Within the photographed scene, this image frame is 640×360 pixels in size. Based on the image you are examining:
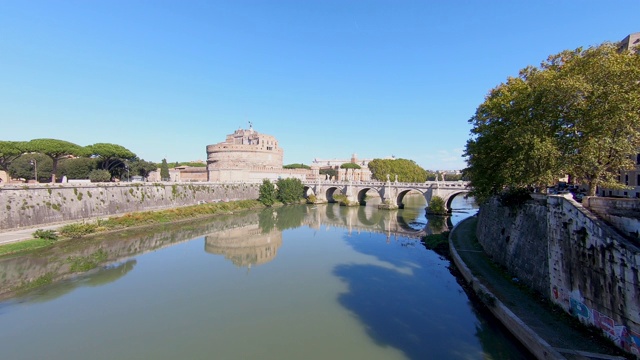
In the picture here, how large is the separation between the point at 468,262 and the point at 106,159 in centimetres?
3659

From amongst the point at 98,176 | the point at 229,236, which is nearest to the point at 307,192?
the point at 98,176

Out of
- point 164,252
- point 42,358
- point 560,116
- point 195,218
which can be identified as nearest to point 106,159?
point 195,218

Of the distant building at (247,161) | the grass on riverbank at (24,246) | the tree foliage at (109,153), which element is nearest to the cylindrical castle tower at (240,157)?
the distant building at (247,161)

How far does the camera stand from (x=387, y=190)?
38.7 m

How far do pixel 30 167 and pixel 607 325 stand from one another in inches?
1834

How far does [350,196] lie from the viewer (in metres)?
43.7

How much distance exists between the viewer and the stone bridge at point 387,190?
3325 centimetres

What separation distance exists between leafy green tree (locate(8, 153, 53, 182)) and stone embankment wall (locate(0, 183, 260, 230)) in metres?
14.8

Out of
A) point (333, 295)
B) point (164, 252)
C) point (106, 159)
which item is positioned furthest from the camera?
point (106, 159)

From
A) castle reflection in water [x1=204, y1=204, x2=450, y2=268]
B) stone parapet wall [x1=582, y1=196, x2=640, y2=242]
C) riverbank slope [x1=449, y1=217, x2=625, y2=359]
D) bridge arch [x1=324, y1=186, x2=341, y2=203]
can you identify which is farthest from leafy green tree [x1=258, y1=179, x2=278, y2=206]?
stone parapet wall [x1=582, y1=196, x2=640, y2=242]

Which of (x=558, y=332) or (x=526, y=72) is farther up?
(x=526, y=72)

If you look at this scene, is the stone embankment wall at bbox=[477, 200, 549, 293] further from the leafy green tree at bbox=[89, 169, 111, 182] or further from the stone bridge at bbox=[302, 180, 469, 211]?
the leafy green tree at bbox=[89, 169, 111, 182]

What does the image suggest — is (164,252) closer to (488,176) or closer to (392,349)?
(392,349)

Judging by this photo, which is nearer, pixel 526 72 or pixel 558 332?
pixel 558 332
